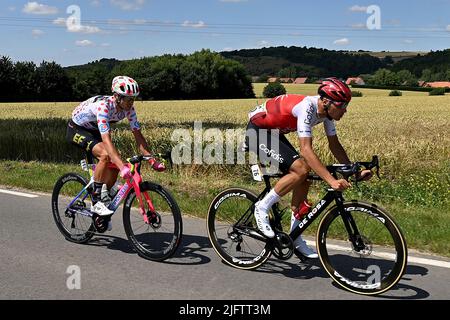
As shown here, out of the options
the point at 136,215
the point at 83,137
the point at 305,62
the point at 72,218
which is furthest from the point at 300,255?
the point at 305,62

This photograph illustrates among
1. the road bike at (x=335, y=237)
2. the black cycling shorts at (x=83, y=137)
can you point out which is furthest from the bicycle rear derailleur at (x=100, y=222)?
the road bike at (x=335, y=237)

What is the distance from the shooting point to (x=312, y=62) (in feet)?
297

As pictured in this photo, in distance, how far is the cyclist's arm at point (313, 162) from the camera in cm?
427

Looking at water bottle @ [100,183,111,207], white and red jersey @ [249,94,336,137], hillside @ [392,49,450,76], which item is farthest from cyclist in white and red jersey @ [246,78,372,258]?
hillside @ [392,49,450,76]

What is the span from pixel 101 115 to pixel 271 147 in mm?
1873

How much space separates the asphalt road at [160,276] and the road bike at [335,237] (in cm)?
14

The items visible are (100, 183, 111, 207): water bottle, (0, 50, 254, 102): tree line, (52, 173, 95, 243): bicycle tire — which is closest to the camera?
(100, 183, 111, 207): water bottle

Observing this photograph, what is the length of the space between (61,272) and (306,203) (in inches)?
98.9

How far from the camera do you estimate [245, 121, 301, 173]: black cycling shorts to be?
4750mm

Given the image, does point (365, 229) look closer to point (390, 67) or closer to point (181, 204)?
point (181, 204)

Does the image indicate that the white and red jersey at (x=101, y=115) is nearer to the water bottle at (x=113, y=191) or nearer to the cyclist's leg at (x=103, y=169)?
the cyclist's leg at (x=103, y=169)

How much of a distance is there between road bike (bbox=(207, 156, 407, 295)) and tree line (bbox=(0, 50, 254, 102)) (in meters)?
72.5

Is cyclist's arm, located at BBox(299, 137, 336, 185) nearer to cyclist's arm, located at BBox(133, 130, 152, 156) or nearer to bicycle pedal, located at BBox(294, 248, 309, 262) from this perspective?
bicycle pedal, located at BBox(294, 248, 309, 262)
